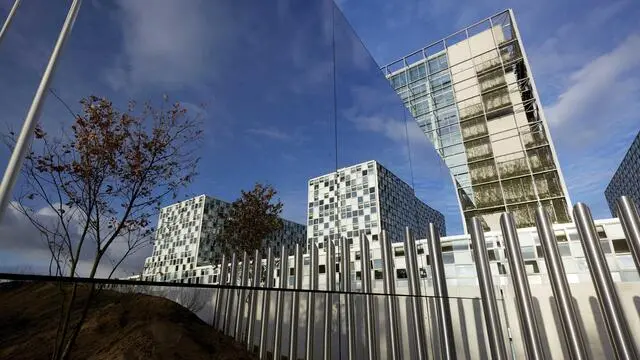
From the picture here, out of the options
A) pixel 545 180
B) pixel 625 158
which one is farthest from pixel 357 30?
pixel 625 158

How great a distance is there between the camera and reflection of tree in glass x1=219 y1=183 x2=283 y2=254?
314cm

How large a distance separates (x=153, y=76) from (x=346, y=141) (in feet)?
7.34

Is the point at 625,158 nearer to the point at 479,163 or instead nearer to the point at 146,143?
the point at 479,163

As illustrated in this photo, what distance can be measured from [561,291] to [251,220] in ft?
10.2

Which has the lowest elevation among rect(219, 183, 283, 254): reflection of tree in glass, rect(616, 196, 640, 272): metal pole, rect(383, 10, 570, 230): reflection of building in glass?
rect(616, 196, 640, 272): metal pole

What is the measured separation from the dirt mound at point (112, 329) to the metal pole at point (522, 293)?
7.41 feet

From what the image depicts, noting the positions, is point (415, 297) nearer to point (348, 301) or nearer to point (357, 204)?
point (348, 301)

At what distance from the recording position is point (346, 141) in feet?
12.7

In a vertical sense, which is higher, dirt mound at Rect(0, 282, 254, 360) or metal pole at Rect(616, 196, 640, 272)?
metal pole at Rect(616, 196, 640, 272)

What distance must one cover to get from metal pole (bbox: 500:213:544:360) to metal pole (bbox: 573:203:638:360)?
0.46 m

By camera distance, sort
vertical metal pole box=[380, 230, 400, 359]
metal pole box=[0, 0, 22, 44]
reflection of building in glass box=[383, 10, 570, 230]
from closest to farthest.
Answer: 1. metal pole box=[0, 0, 22, 44]
2. vertical metal pole box=[380, 230, 400, 359]
3. reflection of building in glass box=[383, 10, 570, 230]

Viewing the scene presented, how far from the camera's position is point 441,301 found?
120 inches

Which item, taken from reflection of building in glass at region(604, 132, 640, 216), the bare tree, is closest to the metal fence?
the bare tree

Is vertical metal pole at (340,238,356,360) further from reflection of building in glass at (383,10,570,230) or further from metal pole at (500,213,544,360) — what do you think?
reflection of building in glass at (383,10,570,230)
